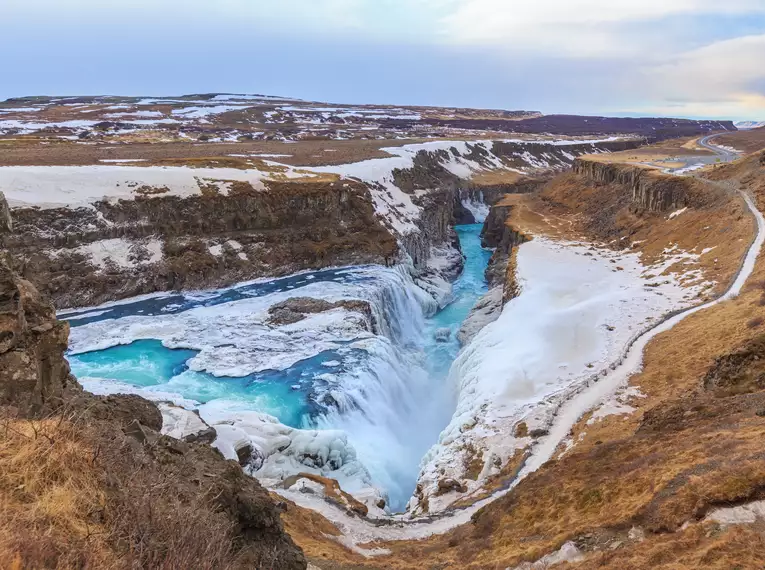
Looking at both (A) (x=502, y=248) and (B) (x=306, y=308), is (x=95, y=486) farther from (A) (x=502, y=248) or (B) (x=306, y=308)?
(A) (x=502, y=248)

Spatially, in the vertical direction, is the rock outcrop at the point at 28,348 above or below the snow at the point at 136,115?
below

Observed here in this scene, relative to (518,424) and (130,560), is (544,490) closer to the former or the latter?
(518,424)

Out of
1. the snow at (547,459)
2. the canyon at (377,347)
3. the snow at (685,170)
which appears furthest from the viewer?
the snow at (685,170)

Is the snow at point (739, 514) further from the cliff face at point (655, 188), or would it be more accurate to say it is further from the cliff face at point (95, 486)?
the cliff face at point (655, 188)

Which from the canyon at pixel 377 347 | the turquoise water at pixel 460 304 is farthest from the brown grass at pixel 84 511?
the turquoise water at pixel 460 304

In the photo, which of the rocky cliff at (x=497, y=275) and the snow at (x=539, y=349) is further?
the rocky cliff at (x=497, y=275)

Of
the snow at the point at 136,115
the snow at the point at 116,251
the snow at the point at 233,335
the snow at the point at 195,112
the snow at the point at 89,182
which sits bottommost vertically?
the snow at the point at 233,335

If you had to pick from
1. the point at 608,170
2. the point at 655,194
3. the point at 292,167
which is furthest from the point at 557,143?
the point at 292,167

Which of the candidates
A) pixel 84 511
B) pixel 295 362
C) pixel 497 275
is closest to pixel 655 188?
pixel 497 275
